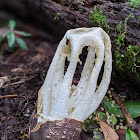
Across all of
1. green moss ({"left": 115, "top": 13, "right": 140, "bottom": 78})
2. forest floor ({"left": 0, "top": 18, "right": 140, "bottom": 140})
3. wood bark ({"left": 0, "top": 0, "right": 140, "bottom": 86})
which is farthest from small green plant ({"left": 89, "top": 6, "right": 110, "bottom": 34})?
forest floor ({"left": 0, "top": 18, "right": 140, "bottom": 140})

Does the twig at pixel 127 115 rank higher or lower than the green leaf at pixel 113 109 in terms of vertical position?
higher

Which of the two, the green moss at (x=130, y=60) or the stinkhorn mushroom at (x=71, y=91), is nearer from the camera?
the stinkhorn mushroom at (x=71, y=91)

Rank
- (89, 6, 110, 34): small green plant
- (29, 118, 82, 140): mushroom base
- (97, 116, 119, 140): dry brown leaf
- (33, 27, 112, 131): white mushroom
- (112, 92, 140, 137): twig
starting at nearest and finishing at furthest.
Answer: (29, 118, 82, 140): mushroom base
(33, 27, 112, 131): white mushroom
(97, 116, 119, 140): dry brown leaf
(112, 92, 140, 137): twig
(89, 6, 110, 34): small green plant

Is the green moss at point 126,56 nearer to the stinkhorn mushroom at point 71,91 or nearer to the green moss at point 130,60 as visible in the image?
the green moss at point 130,60

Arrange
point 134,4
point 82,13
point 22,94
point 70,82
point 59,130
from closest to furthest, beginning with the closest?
point 59,130 < point 70,82 < point 134,4 < point 82,13 < point 22,94

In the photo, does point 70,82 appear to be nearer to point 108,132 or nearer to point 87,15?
point 108,132

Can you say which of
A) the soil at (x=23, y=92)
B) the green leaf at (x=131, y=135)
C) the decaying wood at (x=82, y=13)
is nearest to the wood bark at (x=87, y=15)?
the decaying wood at (x=82, y=13)

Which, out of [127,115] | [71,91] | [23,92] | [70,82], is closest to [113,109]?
[127,115]

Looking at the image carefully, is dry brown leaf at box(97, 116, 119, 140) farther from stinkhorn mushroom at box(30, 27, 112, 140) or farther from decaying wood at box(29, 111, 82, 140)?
decaying wood at box(29, 111, 82, 140)
